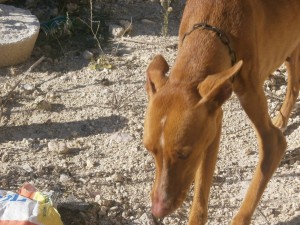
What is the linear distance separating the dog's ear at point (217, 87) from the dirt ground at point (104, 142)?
1.13m

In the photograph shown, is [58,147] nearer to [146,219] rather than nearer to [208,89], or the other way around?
[146,219]

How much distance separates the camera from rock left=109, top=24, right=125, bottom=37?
6.37 meters

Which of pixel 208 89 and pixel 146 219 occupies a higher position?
pixel 208 89

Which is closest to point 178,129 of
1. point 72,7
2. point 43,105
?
point 43,105

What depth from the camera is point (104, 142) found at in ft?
17.3

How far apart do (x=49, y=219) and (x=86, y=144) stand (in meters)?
1.05

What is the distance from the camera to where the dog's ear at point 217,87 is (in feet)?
12.1

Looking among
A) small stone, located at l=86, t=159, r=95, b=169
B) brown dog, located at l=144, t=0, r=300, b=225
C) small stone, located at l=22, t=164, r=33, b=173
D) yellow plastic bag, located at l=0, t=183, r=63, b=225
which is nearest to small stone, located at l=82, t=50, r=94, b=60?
small stone, located at l=86, t=159, r=95, b=169

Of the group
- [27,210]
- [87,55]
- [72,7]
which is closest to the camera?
[27,210]

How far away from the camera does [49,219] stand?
14.0ft

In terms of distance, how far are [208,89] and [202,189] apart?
0.96 metres

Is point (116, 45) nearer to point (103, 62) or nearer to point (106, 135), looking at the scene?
point (103, 62)

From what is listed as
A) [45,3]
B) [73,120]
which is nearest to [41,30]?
[45,3]

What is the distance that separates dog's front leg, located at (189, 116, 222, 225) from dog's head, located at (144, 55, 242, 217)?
0.65 meters
